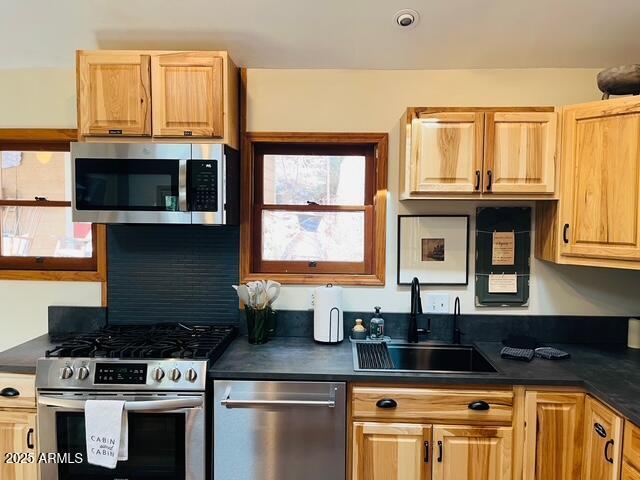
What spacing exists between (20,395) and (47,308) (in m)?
0.72

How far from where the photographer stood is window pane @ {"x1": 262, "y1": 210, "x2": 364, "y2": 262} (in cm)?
251

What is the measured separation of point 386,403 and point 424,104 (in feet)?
5.32

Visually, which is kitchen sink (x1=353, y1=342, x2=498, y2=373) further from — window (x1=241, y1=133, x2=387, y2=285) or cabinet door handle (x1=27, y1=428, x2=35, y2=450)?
cabinet door handle (x1=27, y1=428, x2=35, y2=450)

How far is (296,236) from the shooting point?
251 centimetres

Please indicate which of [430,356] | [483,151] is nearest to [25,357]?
[430,356]

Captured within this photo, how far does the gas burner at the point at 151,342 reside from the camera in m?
1.86

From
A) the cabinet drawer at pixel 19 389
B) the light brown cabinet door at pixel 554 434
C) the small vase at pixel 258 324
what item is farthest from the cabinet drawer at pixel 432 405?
the cabinet drawer at pixel 19 389

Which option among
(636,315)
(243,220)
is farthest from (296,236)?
(636,315)

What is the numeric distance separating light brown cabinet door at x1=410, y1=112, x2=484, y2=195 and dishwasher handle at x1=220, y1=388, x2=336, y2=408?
110 centimetres

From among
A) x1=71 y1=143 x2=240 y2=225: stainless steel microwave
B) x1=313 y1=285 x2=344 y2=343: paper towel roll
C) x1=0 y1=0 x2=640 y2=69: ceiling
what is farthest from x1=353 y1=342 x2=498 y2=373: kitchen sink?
x1=0 y1=0 x2=640 y2=69: ceiling

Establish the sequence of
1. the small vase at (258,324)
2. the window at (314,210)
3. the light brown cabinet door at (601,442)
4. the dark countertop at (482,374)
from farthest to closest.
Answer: the window at (314,210) < the small vase at (258,324) < the dark countertop at (482,374) < the light brown cabinet door at (601,442)

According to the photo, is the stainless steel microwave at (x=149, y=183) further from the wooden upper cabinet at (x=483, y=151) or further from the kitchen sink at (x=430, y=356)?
the kitchen sink at (x=430, y=356)

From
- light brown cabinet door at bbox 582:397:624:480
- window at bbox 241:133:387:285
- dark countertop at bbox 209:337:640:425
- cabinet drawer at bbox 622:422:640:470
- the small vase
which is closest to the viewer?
cabinet drawer at bbox 622:422:640:470

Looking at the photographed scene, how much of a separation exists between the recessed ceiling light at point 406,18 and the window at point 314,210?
0.67 m
